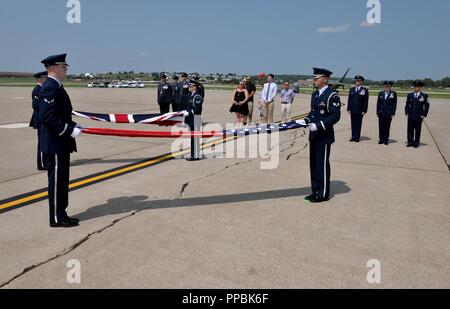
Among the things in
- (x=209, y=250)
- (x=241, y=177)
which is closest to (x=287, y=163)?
(x=241, y=177)

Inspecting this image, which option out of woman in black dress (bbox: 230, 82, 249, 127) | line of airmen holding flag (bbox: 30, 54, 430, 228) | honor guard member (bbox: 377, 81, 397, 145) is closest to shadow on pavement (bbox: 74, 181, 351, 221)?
line of airmen holding flag (bbox: 30, 54, 430, 228)

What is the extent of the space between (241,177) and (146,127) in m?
6.62

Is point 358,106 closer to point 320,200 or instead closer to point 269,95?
point 269,95

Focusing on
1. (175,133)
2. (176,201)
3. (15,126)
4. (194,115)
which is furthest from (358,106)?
(15,126)

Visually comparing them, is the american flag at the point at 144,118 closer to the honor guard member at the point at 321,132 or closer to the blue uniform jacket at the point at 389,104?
the honor guard member at the point at 321,132

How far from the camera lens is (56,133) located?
3.99 metres

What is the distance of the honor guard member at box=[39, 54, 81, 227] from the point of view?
390cm

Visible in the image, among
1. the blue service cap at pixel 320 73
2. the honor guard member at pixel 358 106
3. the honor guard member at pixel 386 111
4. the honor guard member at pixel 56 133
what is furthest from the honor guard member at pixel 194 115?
the honor guard member at pixel 386 111

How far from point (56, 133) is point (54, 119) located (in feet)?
0.55

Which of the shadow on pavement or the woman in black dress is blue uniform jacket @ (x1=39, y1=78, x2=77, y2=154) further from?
the woman in black dress

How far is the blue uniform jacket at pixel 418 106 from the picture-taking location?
969cm

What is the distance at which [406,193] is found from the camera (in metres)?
5.68

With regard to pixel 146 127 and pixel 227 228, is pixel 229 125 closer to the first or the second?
pixel 146 127
